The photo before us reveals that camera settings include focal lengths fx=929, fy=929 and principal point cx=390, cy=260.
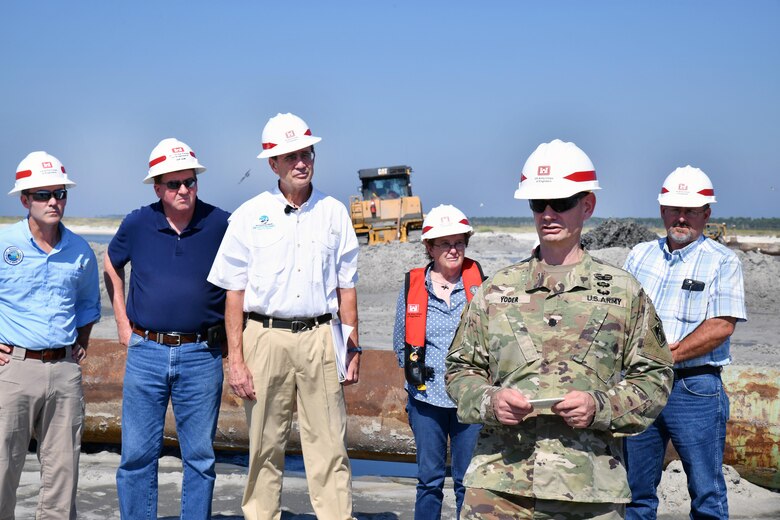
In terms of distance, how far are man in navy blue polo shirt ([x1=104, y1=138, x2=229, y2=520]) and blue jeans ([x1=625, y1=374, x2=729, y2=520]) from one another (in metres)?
2.22

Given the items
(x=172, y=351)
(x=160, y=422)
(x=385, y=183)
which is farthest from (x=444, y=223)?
→ (x=385, y=183)

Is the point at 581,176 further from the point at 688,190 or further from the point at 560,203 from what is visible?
the point at 688,190

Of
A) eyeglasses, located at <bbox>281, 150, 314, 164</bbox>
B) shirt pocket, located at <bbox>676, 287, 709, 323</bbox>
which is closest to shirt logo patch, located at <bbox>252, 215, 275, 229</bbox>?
eyeglasses, located at <bbox>281, 150, 314, 164</bbox>

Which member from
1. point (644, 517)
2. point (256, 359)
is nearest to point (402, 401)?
point (256, 359)

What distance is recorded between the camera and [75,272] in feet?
16.0

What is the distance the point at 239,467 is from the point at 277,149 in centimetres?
377

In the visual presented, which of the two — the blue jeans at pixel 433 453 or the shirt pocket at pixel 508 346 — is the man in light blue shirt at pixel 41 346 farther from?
the shirt pocket at pixel 508 346

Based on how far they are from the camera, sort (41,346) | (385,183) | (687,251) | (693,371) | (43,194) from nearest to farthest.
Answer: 1. (693,371)
2. (687,251)
3. (41,346)
4. (43,194)
5. (385,183)

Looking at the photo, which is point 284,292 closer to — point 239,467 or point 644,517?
point 644,517

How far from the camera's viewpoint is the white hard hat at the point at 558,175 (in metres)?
3.06

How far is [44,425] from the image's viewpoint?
478 cm

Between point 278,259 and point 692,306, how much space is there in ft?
6.86

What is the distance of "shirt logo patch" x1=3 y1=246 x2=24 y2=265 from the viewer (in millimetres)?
4738

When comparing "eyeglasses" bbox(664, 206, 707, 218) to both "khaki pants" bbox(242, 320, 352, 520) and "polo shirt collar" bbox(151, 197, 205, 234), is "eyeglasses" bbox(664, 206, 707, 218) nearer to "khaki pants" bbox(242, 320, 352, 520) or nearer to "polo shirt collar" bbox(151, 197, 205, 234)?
"khaki pants" bbox(242, 320, 352, 520)
